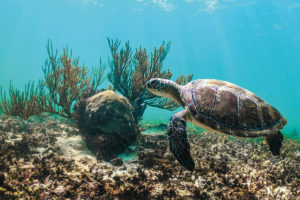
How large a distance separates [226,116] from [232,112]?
0.65 ft

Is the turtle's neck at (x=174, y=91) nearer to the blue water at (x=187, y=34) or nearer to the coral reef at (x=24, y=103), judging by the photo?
the coral reef at (x=24, y=103)

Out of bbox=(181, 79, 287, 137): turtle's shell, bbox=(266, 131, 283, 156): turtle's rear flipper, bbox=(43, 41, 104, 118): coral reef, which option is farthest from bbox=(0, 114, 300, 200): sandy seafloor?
bbox=(43, 41, 104, 118): coral reef

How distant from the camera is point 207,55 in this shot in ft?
395

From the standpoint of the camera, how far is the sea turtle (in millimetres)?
4262

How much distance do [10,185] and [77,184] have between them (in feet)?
3.53

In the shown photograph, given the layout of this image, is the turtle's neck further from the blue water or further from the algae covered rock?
the blue water

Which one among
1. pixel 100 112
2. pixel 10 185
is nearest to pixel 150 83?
pixel 100 112

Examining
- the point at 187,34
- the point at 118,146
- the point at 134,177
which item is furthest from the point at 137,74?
the point at 187,34

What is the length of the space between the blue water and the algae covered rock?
110 ft

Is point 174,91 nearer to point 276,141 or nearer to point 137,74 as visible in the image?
point 276,141

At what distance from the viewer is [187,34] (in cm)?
9088

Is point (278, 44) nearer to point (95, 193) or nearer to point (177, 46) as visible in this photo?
point (177, 46)

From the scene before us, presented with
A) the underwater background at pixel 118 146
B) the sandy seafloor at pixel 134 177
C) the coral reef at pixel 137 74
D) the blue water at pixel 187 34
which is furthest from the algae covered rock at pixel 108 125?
the blue water at pixel 187 34

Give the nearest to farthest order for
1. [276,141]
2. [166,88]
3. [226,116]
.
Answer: [226,116]
[276,141]
[166,88]
